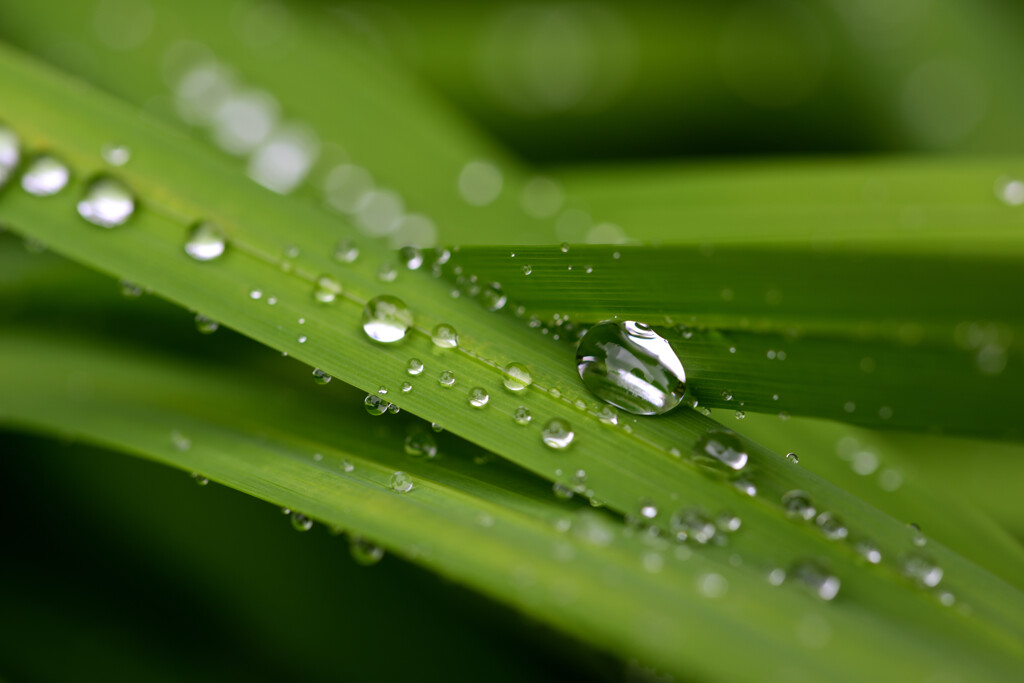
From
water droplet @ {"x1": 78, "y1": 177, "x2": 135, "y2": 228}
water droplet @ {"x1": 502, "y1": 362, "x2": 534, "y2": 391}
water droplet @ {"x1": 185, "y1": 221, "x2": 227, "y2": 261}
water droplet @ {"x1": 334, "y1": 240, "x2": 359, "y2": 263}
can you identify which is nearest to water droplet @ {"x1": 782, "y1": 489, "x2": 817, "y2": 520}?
water droplet @ {"x1": 502, "y1": 362, "x2": 534, "y2": 391}

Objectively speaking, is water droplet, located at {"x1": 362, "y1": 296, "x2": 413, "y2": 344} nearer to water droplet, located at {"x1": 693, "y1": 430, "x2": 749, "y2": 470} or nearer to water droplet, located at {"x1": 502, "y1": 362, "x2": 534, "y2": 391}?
water droplet, located at {"x1": 502, "y1": 362, "x2": 534, "y2": 391}

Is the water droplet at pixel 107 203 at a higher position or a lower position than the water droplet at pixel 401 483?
higher

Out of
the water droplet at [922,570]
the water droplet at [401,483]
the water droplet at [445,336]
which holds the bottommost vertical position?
the water droplet at [401,483]

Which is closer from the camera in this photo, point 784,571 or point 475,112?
point 784,571

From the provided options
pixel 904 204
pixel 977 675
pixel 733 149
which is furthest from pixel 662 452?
pixel 733 149

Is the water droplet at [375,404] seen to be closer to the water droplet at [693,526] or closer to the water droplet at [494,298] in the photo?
the water droplet at [494,298]

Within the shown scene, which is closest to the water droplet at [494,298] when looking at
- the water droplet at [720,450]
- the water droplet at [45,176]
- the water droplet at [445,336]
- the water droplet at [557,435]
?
the water droplet at [445,336]

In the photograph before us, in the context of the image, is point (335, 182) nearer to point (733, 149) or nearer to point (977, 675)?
point (977, 675)
